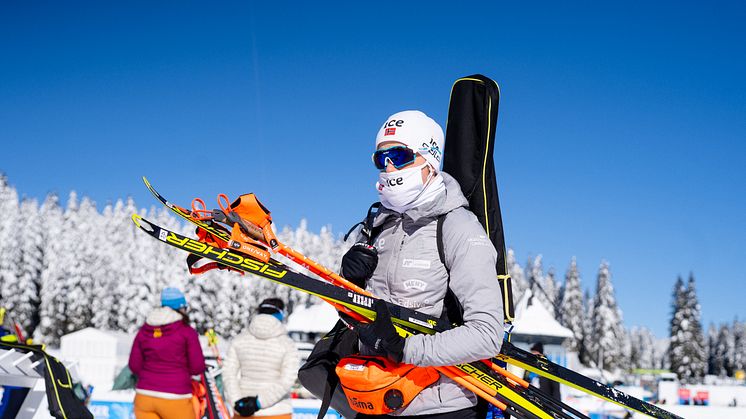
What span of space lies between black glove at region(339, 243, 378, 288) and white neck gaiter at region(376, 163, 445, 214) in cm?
27

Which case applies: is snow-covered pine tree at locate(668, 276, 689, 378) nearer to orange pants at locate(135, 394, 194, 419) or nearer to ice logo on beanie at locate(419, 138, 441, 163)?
orange pants at locate(135, 394, 194, 419)

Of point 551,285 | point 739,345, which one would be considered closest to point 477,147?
point 551,285

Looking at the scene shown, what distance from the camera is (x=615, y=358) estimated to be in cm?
7288

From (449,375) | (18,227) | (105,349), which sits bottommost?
(105,349)

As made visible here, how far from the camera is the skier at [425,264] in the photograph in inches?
117

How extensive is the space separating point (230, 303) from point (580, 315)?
40.7 meters

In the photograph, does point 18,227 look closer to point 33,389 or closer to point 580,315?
point 580,315

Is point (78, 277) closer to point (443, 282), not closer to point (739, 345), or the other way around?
point (443, 282)

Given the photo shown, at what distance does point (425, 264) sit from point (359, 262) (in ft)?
1.28

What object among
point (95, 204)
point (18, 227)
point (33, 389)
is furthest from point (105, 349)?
point (95, 204)

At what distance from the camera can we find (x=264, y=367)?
7273mm

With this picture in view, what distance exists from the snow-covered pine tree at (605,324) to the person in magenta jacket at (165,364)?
2832 inches

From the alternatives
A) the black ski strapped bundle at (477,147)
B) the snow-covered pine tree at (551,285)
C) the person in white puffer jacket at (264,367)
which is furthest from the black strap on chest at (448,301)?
the snow-covered pine tree at (551,285)

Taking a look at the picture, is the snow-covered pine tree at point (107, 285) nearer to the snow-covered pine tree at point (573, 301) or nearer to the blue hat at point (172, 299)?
the snow-covered pine tree at point (573, 301)
